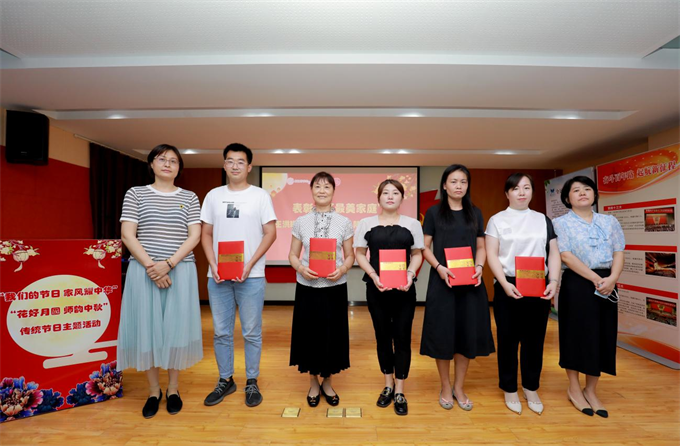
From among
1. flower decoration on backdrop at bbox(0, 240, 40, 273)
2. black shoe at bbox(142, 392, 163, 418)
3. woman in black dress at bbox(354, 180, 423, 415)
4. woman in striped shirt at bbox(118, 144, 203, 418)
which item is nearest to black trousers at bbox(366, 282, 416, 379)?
woman in black dress at bbox(354, 180, 423, 415)

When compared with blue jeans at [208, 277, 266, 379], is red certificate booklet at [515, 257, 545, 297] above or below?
above

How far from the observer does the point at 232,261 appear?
2.10 meters

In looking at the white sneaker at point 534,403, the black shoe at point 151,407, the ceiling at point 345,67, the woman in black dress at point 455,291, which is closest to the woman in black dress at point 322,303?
the woman in black dress at point 455,291

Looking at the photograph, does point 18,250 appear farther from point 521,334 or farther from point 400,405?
point 521,334

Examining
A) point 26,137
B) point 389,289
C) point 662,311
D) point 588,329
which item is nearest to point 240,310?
point 389,289

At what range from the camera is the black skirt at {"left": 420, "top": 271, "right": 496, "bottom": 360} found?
2072 mm

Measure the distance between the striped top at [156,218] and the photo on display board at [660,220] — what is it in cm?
454

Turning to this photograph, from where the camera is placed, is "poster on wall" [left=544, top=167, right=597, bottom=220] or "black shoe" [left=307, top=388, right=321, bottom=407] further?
"poster on wall" [left=544, top=167, right=597, bottom=220]

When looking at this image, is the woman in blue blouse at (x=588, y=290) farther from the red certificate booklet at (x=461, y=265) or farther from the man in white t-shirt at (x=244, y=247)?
the man in white t-shirt at (x=244, y=247)

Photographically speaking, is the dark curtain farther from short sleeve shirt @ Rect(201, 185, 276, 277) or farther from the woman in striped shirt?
short sleeve shirt @ Rect(201, 185, 276, 277)

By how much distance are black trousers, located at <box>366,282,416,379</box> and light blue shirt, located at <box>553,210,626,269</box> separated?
1.09 metres

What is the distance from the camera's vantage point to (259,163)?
18.8 ft

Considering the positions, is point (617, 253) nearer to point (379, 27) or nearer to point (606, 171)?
point (379, 27)

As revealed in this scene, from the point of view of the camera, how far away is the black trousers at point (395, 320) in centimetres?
208
